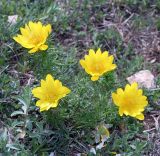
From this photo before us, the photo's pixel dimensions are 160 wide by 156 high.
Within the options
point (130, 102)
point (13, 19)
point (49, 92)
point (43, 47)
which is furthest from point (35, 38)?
point (13, 19)

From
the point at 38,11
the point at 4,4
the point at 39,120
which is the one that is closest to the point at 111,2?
the point at 38,11

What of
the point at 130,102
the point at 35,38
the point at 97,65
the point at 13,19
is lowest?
the point at 130,102

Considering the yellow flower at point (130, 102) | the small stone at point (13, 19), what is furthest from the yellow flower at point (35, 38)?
the small stone at point (13, 19)

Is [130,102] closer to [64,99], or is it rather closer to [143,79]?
[64,99]

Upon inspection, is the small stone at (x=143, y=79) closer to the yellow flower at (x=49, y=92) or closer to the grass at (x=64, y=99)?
the grass at (x=64, y=99)

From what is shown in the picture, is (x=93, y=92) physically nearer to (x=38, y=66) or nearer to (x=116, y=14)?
(x=38, y=66)
